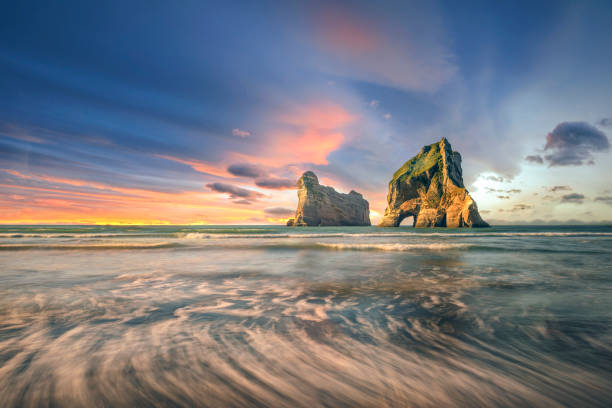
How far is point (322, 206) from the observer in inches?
4146

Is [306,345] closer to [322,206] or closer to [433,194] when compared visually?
[433,194]

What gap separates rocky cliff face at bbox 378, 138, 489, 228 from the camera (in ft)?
216

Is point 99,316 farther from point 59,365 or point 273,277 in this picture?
point 273,277

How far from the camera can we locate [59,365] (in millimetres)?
2154

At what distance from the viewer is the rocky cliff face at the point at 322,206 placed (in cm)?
10110

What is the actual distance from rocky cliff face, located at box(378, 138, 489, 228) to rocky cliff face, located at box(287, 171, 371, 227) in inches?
989

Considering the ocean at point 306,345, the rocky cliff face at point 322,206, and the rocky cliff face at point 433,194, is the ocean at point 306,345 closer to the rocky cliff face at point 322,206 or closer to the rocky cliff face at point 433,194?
the rocky cliff face at point 433,194

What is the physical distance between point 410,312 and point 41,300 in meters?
5.94

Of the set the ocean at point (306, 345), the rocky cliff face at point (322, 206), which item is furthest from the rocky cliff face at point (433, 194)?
the ocean at point (306, 345)

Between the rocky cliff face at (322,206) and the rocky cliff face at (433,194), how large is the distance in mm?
25110

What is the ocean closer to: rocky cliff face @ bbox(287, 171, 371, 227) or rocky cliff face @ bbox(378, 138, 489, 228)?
rocky cliff face @ bbox(378, 138, 489, 228)

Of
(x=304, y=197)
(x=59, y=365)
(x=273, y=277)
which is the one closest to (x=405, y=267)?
(x=273, y=277)

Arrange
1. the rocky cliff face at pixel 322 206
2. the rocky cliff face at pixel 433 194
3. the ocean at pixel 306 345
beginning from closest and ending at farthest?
1. the ocean at pixel 306 345
2. the rocky cliff face at pixel 433 194
3. the rocky cliff face at pixel 322 206

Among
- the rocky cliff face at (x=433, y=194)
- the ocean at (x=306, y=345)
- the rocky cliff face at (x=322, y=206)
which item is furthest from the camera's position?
the rocky cliff face at (x=322, y=206)
